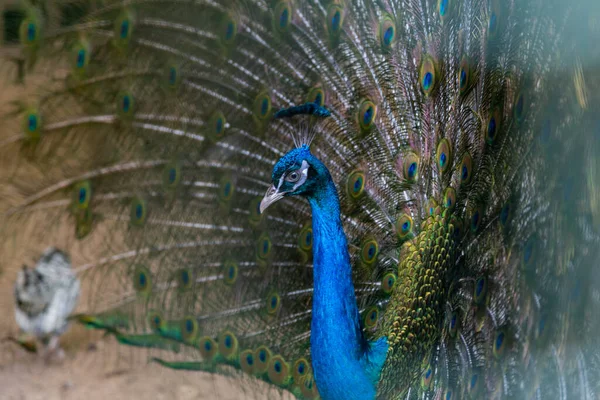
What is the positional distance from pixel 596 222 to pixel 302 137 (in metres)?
1.81

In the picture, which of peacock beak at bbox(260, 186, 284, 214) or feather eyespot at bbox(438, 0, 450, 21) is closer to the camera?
peacock beak at bbox(260, 186, 284, 214)

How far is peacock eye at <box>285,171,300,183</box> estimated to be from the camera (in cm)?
196

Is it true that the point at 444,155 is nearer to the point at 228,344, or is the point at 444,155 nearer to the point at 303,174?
the point at 303,174

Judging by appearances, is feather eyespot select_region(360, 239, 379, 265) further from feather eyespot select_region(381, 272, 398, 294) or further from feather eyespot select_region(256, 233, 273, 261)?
feather eyespot select_region(256, 233, 273, 261)

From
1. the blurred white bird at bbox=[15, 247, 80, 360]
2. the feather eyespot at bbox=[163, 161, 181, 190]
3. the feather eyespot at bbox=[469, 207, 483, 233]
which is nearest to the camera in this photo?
the blurred white bird at bbox=[15, 247, 80, 360]

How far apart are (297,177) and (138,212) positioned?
55 cm

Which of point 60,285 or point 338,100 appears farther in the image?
point 338,100

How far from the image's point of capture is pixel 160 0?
2.12m

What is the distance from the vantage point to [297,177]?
198 cm

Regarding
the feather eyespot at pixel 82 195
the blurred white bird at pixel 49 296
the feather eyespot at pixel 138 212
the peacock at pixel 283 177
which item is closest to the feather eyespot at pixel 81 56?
the peacock at pixel 283 177

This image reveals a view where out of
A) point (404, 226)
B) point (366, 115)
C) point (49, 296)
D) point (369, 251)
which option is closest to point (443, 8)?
point (366, 115)

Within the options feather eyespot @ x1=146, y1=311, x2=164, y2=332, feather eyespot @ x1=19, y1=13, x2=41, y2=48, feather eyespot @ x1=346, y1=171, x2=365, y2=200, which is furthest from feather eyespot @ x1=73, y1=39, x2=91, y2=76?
feather eyespot @ x1=346, y1=171, x2=365, y2=200

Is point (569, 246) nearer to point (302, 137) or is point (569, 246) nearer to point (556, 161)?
point (556, 161)

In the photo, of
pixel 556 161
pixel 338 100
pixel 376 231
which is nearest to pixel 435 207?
pixel 376 231
